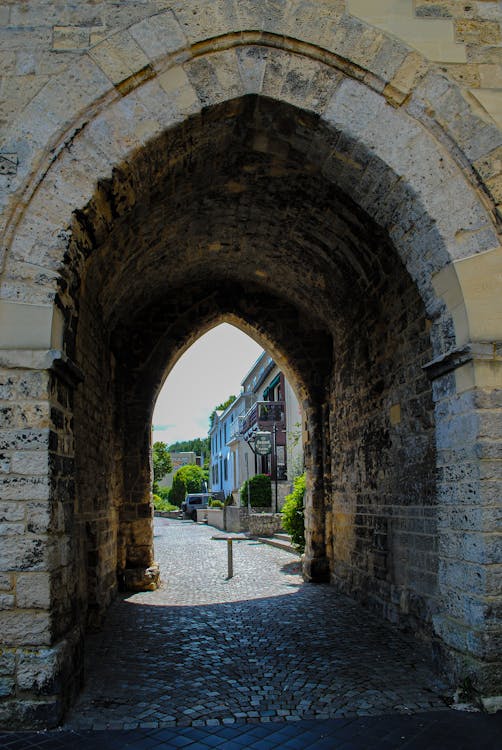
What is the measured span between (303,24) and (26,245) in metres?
2.31

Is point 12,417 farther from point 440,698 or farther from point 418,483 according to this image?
point 418,483

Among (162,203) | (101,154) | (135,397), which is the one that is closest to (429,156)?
(101,154)

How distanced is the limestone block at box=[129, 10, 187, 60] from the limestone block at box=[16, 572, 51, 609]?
3209mm

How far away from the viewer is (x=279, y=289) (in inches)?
345

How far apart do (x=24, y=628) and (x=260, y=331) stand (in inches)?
247

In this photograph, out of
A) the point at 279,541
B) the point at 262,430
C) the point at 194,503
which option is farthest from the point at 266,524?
the point at 194,503

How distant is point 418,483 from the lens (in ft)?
17.7

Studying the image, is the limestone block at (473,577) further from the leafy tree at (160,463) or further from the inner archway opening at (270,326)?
the leafy tree at (160,463)

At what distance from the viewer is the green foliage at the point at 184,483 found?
49.0 meters

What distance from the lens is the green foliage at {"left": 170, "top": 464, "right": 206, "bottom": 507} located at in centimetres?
4903

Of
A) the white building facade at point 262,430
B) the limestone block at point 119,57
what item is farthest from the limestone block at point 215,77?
the white building facade at point 262,430

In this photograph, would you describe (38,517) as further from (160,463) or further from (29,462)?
(160,463)

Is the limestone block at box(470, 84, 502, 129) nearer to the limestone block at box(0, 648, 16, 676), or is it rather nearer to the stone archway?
the stone archway

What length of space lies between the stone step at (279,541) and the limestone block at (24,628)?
377 inches
